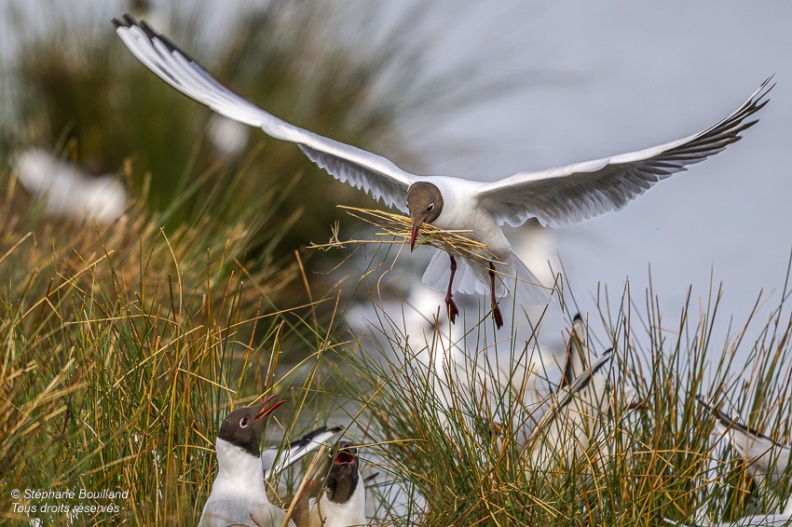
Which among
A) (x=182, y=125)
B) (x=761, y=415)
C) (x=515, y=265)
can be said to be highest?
(x=182, y=125)

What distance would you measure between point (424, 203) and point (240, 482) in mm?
1107

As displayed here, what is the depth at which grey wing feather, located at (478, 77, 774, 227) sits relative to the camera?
3.62 m

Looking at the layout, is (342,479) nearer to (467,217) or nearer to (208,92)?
(467,217)

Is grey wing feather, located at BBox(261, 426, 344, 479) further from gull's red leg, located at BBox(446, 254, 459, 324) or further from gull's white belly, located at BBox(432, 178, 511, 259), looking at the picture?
gull's white belly, located at BBox(432, 178, 511, 259)

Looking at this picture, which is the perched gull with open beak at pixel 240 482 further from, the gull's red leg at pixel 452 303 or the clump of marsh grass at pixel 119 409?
the gull's red leg at pixel 452 303

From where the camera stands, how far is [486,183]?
3.91 metres

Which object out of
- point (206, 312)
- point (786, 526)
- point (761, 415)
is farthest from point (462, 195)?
→ point (786, 526)

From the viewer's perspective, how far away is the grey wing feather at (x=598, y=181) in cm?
362

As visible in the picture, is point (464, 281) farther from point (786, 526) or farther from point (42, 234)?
point (42, 234)

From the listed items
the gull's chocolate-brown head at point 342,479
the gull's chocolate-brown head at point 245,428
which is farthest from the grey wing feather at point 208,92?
the gull's chocolate-brown head at point 245,428

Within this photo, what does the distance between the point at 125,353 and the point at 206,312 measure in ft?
0.87

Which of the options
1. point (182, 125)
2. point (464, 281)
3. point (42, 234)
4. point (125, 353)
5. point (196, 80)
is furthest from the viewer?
point (182, 125)

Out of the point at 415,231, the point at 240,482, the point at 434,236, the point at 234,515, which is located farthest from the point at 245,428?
the point at 434,236

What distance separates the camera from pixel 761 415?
3.68m
